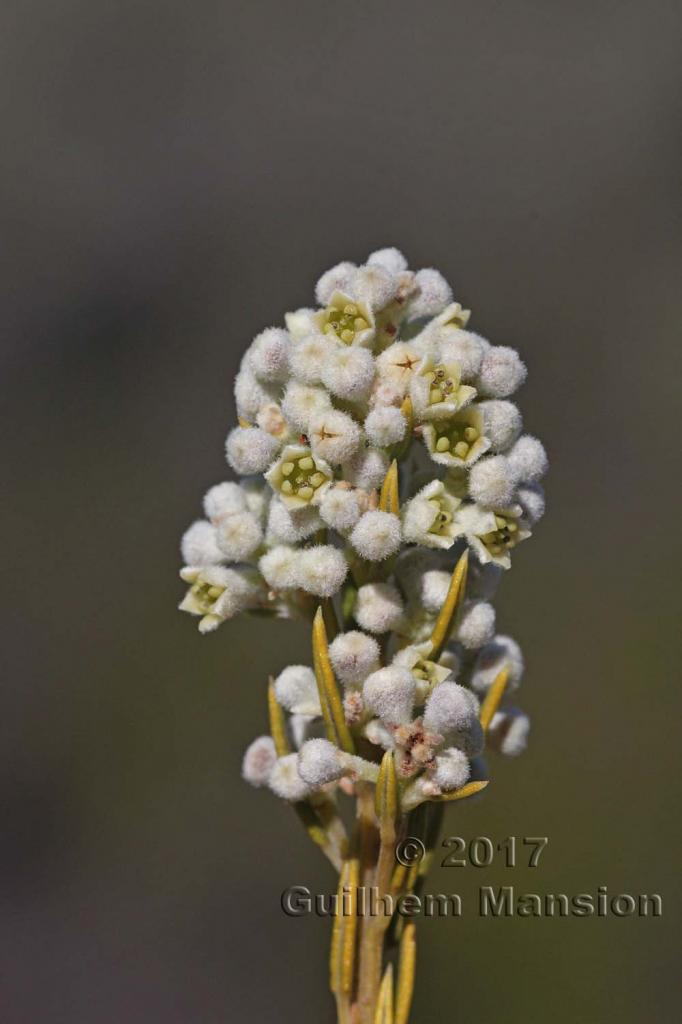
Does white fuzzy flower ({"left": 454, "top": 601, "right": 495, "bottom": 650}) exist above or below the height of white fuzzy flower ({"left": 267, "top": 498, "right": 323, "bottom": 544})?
below

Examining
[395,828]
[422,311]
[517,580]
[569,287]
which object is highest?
[569,287]

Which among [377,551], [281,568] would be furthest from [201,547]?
[377,551]

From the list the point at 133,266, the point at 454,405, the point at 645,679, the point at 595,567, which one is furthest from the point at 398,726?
the point at 133,266

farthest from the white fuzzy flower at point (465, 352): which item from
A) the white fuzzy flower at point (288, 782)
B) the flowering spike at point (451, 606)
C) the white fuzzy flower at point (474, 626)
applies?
the white fuzzy flower at point (288, 782)

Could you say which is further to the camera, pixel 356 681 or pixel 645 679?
pixel 645 679

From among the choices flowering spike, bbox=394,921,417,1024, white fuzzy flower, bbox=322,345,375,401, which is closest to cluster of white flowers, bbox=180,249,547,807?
white fuzzy flower, bbox=322,345,375,401

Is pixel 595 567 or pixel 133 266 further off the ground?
pixel 133 266

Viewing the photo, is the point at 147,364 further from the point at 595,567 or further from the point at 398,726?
the point at 398,726

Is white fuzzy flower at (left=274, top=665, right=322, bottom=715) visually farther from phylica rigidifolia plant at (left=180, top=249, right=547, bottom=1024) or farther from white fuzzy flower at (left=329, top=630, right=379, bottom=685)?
white fuzzy flower at (left=329, top=630, right=379, bottom=685)
